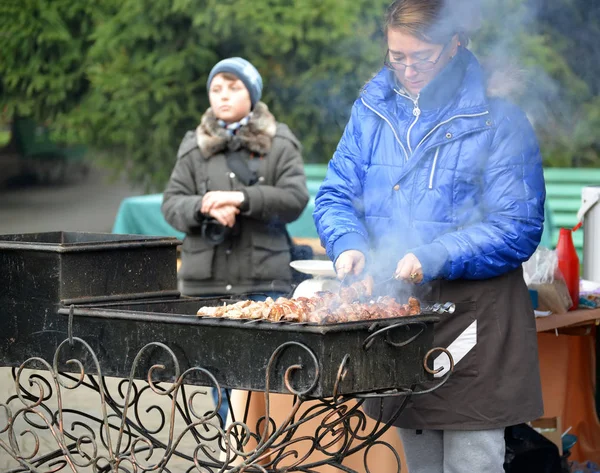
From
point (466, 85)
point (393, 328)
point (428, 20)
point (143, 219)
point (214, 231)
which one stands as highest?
point (428, 20)

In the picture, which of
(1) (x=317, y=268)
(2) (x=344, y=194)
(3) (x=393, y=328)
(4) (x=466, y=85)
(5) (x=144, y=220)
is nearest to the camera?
(3) (x=393, y=328)

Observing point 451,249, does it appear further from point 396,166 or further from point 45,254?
point 45,254

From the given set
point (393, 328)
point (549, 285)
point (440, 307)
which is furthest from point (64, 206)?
point (393, 328)

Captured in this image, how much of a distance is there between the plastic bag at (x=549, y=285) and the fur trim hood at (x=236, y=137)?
144 cm

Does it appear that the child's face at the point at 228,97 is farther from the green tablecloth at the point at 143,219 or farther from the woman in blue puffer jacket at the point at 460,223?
the green tablecloth at the point at 143,219

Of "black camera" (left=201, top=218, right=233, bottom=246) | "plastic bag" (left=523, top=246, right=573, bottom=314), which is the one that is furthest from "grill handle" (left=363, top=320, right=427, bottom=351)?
"black camera" (left=201, top=218, right=233, bottom=246)

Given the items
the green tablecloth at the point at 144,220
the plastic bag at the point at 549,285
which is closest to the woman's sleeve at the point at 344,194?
the plastic bag at the point at 549,285

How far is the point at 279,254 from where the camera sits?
4.86m

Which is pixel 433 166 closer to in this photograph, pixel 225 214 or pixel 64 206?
pixel 225 214

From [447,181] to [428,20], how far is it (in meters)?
0.49

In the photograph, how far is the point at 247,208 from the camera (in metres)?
4.72

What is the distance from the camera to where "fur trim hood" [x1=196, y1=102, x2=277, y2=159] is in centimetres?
486

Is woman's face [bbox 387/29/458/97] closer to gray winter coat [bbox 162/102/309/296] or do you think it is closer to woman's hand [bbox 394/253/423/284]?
woman's hand [bbox 394/253/423/284]

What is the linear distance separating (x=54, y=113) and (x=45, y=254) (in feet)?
30.1
